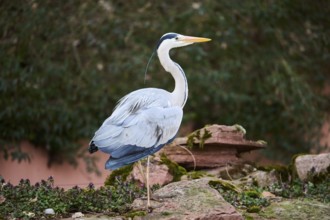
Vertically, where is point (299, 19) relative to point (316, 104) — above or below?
above

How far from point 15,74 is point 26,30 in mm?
700

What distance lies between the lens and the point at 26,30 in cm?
1102

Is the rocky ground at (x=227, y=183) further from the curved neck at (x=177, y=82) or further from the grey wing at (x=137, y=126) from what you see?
the curved neck at (x=177, y=82)

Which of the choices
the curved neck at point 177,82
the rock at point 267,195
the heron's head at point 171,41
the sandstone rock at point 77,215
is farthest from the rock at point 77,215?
the rock at point 267,195

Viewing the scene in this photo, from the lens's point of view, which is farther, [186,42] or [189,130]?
[189,130]

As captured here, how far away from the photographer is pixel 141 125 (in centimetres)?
587

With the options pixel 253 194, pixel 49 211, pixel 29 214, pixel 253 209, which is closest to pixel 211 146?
pixel 253 194

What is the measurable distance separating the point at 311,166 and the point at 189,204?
7.70 ft

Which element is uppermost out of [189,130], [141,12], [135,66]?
[141,12]

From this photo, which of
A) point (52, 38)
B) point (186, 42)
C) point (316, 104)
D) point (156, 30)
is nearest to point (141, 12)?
point (156, 30)

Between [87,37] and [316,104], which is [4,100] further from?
[316,104]

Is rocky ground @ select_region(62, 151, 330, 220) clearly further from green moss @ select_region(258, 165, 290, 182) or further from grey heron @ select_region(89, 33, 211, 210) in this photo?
grey heron @ select_region(89, 33, 211, 210)

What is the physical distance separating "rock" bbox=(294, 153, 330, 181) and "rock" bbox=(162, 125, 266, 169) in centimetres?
47

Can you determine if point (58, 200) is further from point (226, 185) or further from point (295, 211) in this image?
point (295, 211)
